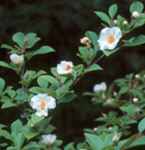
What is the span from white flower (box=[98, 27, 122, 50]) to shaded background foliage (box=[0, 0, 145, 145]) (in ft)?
5.64

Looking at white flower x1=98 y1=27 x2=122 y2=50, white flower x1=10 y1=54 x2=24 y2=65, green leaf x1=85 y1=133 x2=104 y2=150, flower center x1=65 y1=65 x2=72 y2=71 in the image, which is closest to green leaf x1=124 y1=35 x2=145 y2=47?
white flower x1=98 y1=27 x2=122 y2=50

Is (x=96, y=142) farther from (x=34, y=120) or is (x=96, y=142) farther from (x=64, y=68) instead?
(x=64, y=68)

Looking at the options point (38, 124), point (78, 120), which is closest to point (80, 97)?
point (78, 120)

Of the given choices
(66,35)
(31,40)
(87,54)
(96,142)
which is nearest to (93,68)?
(87,54)

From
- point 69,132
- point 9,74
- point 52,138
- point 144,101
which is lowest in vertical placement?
point 52,138

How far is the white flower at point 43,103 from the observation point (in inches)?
69.1

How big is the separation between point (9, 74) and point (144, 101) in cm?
195

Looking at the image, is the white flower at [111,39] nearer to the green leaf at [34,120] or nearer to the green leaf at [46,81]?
the green leaf at [46,81]

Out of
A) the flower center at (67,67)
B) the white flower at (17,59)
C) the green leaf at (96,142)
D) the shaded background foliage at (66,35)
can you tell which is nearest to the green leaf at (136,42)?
the flower center at (67,67)

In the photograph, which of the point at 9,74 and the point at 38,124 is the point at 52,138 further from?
the point at 9,74

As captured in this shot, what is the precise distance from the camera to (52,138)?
5.87ft

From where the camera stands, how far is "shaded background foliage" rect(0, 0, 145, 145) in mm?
3611

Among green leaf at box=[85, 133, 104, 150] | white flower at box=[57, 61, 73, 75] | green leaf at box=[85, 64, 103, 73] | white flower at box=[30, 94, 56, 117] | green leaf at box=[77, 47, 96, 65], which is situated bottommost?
green leaf at box=[85, 133, 104, 150]

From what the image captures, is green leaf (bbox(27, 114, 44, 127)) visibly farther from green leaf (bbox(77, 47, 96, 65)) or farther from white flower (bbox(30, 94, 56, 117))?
green leaf (bbox(77, 47, 96, 65))
